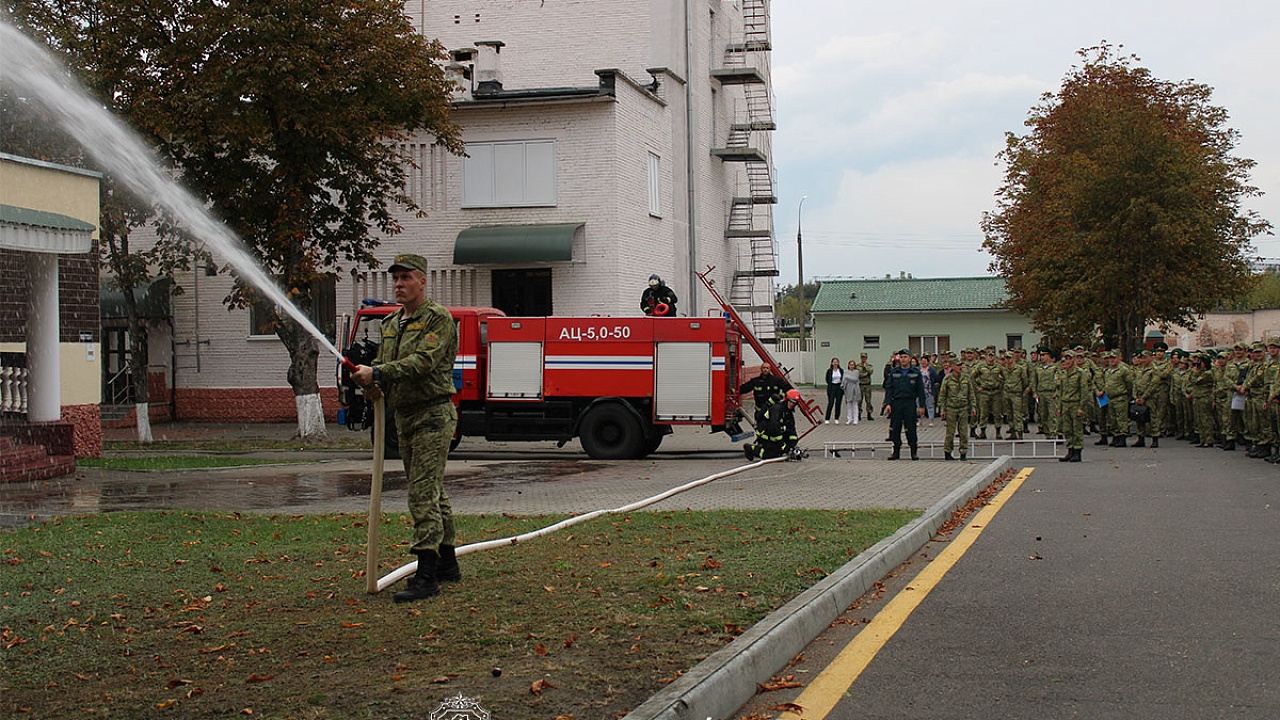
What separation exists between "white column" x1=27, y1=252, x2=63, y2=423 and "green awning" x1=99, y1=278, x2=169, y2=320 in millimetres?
16086

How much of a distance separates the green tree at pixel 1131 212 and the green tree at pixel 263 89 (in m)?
19.8

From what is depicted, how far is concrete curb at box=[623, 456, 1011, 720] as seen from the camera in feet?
17.6

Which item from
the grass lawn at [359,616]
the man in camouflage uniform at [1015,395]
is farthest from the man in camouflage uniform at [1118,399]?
the grass lawn at [359,616]

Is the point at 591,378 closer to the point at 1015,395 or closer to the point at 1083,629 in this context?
the point at 1015,395

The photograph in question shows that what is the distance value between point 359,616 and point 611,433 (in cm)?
1551

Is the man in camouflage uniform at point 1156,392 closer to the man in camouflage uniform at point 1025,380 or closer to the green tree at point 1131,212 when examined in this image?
the man in camouflage uniform at point 1025,380

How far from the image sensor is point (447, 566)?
8.06 m

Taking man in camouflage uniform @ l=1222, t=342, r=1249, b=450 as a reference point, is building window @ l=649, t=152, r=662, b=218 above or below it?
above

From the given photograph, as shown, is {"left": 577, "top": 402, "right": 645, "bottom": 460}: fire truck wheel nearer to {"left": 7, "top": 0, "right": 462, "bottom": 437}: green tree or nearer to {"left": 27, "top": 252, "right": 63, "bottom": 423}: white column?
{"left": 7, "top": 0, "right": 462, "bottom": 437}: green tree

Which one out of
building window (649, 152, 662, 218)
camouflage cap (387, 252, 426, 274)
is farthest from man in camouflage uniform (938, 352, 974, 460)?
building window (649, 152, 662, 218)

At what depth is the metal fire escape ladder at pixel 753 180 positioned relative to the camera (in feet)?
141

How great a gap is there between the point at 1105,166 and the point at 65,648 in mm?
33924

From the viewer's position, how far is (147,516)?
1209cm

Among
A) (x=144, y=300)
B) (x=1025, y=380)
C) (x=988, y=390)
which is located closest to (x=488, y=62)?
(x=144, y=300)
